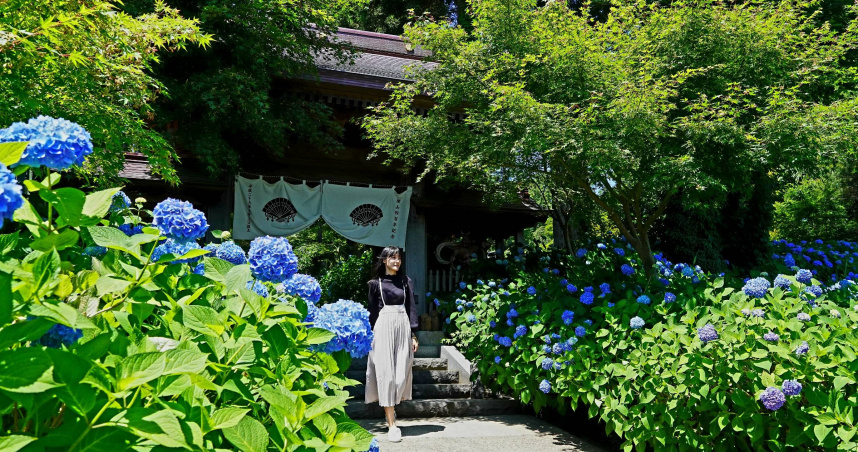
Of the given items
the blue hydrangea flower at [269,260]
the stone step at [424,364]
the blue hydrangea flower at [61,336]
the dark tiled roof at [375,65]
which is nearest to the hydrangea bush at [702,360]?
the stone step at [424,364]

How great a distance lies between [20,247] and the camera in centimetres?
121

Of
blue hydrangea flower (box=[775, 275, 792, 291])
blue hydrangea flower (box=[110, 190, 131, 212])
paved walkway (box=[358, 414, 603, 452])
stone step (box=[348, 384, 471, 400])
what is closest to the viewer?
blue hydrangea flower (box=[110, 190, 131, 212])

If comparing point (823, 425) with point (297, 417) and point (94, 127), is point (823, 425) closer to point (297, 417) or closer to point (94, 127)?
point (297, 417)

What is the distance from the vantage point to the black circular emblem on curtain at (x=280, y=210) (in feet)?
27.3

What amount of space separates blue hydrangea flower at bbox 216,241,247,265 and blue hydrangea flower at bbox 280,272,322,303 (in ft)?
0.61

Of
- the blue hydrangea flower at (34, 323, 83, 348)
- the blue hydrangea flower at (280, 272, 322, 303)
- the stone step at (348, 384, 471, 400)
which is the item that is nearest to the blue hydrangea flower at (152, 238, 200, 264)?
the blue hydrangea flower at (280, 272, 322, 303)

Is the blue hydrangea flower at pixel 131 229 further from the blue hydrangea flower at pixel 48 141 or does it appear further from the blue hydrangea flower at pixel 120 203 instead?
the blue hydrangea flower at pixel 48 141

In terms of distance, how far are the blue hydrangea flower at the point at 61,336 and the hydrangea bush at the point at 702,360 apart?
10.9 feet

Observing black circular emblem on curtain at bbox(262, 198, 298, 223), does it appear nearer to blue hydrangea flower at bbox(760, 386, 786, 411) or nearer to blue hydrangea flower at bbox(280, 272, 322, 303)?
blue hydrangea flower at bbox(760, 386, 786, 411)

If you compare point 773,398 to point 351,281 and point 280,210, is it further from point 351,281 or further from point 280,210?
point 351,281

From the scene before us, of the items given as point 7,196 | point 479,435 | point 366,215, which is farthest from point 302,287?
point 366,215

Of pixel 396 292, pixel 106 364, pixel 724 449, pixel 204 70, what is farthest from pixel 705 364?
pixel 204 70

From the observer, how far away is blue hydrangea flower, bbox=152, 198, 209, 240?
1663 mm

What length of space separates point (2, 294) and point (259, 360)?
577 mm
